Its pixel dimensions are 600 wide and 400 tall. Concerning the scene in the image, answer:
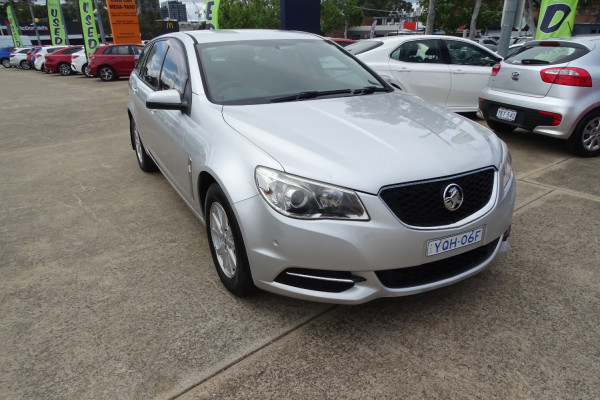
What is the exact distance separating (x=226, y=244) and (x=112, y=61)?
18.7m

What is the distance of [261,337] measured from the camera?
241 centimetres

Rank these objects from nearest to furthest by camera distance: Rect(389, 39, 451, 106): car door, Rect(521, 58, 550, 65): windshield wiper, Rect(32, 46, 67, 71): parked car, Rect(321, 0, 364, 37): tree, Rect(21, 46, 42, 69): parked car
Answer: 1. Rect(521, 58, 550, 65): windshield wiper
2. Rect(389, 39, 451, 106): car door
3. Rect(32, 46, 67, 71): parked car
4. Rect(21, 46, 42, 69): parked car
5. Rect(321, 0, 364, 37): tree

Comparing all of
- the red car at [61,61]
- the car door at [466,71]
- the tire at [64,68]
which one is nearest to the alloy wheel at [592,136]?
the car door at [466,71]

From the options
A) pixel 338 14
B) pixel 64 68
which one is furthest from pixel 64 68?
pixel 338 14

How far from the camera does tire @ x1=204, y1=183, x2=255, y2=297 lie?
2.45 metres

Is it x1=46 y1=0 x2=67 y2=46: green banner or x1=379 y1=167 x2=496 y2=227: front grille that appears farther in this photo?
x1=46 y1=0 x2=67 y2=46: green banner

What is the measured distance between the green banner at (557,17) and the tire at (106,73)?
16163 millimetres

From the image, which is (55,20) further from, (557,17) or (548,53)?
(548,53)

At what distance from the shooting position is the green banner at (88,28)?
22.3m

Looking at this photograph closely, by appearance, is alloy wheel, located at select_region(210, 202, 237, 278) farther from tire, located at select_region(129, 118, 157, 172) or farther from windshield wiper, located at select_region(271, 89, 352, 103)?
tire, located at select_region(129, 118, 157, 172)

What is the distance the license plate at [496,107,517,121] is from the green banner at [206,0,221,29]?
11550 mm

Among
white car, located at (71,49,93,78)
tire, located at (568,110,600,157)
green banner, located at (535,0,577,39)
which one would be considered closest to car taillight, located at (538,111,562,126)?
tire, located at (568,110,600,157)

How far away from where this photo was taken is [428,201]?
2.22 m

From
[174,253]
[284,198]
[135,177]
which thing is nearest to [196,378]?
[284,198]
